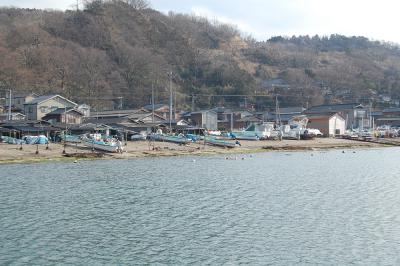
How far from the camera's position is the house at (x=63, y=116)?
220ft

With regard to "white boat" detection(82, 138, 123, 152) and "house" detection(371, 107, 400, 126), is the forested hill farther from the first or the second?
"white boat" detection(82, 138, 123, 152)

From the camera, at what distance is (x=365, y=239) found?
1720 cm

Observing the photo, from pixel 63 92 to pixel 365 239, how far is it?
270 feet

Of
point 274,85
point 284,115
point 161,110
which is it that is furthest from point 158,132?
point 274,85

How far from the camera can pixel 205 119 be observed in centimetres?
8288

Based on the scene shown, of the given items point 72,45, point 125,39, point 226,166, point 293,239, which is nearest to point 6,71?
point 72,45

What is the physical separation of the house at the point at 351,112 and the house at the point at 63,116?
43.2 meters

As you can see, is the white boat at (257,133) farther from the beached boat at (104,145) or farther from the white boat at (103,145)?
the beached boat at (104,145)

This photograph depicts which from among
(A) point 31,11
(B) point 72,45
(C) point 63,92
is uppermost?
(A) point 31,11

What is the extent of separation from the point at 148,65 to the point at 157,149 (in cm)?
6392

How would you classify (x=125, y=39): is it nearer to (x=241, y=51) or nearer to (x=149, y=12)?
(x=149, y=12)

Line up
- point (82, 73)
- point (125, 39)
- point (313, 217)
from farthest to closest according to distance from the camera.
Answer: point (125, 39) → point (82, 73) → point (313, 217)

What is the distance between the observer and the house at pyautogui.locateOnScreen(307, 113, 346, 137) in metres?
80.7

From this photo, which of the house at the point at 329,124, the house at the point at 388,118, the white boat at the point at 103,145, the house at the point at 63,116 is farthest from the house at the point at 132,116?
the house at the point at 388,118
